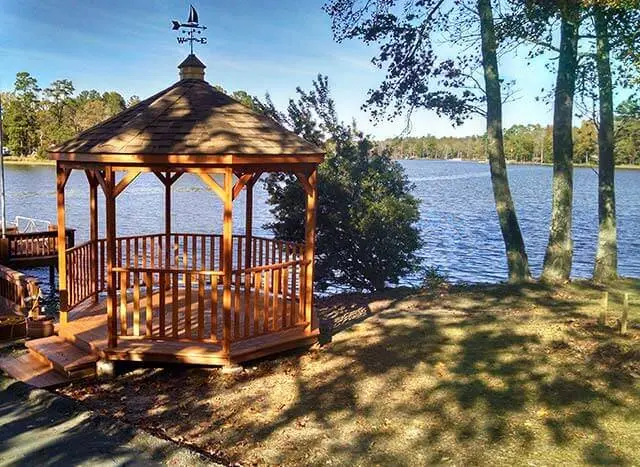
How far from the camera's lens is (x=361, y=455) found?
484 centimetres

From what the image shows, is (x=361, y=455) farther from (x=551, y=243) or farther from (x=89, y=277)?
(x=551, y=243)

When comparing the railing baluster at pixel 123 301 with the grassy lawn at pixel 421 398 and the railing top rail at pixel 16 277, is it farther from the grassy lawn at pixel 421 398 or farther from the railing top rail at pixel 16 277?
the railing top rail at pixel 16 277

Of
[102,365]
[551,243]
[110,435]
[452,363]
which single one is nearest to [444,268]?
[551,243]

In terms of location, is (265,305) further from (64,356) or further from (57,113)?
(57,113)

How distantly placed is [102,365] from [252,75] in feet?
93.6

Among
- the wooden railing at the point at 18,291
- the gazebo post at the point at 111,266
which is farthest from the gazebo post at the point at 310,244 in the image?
the wooden railing at the point at 18,291

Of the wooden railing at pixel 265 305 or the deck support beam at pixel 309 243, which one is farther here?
the deck support beam at pixel 309 243

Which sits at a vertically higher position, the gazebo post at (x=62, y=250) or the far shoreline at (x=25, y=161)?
the far shoreline at (x=25, y=161)

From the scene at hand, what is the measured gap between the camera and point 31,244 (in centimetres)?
1717

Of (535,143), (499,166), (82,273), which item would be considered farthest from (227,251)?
(535,143)

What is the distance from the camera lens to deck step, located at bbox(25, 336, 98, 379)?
702cm

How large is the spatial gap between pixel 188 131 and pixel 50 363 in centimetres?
348

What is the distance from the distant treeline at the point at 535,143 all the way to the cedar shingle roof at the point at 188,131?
7017 millimetres

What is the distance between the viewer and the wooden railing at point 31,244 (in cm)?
1683
